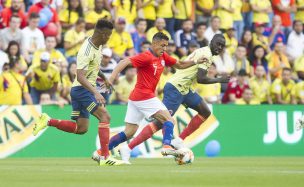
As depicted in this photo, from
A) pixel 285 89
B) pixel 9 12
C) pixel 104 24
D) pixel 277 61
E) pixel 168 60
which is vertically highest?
pixel 104 24

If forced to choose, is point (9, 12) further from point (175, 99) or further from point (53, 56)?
point (175, 99)

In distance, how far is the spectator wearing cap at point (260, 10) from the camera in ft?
92.8

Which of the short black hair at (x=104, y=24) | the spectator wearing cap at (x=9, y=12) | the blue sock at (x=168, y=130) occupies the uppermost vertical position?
the short black hair at (x=104, y=24)

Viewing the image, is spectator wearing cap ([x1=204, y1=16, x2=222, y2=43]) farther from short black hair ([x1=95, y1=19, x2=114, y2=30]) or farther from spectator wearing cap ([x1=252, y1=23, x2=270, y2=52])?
short black hair ([x1=95, y1=19, x2=114, y2=30])

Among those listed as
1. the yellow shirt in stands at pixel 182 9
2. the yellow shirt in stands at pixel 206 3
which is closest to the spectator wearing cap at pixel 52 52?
the yellow shirt in stands at pixel 182 9

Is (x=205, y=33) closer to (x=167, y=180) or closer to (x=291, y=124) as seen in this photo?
(x=291, y=124)

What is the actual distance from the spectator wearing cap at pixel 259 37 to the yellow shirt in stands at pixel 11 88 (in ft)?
28.2

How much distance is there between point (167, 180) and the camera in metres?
12.4

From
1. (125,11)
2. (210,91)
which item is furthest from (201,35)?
(125,11)

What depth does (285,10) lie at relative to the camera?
29.2 m

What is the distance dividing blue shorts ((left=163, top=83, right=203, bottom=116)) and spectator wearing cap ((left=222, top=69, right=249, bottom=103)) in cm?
613

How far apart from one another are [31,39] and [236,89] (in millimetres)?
5778

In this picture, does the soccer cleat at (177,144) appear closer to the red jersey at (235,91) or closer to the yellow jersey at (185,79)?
the yellow jersey at (185,79)

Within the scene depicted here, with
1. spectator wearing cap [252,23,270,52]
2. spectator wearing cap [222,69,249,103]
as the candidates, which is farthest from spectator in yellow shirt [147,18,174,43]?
spectator wearing cap [252,23,270,52]
